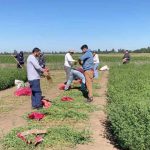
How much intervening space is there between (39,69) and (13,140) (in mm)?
4013

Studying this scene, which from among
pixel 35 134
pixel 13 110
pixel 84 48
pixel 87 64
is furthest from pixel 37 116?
pixel 84 48

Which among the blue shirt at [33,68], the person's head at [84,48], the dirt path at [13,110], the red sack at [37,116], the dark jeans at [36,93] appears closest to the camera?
the dirt path at [13,110]

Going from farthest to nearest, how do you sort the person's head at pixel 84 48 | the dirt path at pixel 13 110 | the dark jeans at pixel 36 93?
the person's head at pixel 84 48 < the dark jeans at pixel 36 93 < the dirt path at pixel 13 110

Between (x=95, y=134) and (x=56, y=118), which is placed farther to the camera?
(x=56, y=118)

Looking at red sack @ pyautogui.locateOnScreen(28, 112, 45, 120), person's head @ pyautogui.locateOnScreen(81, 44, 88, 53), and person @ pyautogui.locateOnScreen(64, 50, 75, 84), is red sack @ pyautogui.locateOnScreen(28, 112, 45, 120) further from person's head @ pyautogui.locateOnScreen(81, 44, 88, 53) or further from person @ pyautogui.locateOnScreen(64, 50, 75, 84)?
person @ pyautogui.locateOnScreen(64, 50, 75, 84)

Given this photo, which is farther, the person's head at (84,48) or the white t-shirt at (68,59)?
the white t-shirt at (68,59)

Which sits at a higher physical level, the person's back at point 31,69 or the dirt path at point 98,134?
the person's back at point 31,69

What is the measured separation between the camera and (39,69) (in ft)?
38.5

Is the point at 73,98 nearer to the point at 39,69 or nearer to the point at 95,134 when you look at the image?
the point at 39,69

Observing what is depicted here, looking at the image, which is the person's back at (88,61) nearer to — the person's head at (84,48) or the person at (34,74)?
the person's head at (84,48)

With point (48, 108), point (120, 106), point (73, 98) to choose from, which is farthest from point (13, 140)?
point (73, 98)

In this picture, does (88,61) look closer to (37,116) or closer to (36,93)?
(36,93)

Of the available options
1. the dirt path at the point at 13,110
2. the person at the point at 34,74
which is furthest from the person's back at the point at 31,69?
the dirt path at the point at 13,110

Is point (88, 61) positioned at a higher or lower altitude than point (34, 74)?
higher
